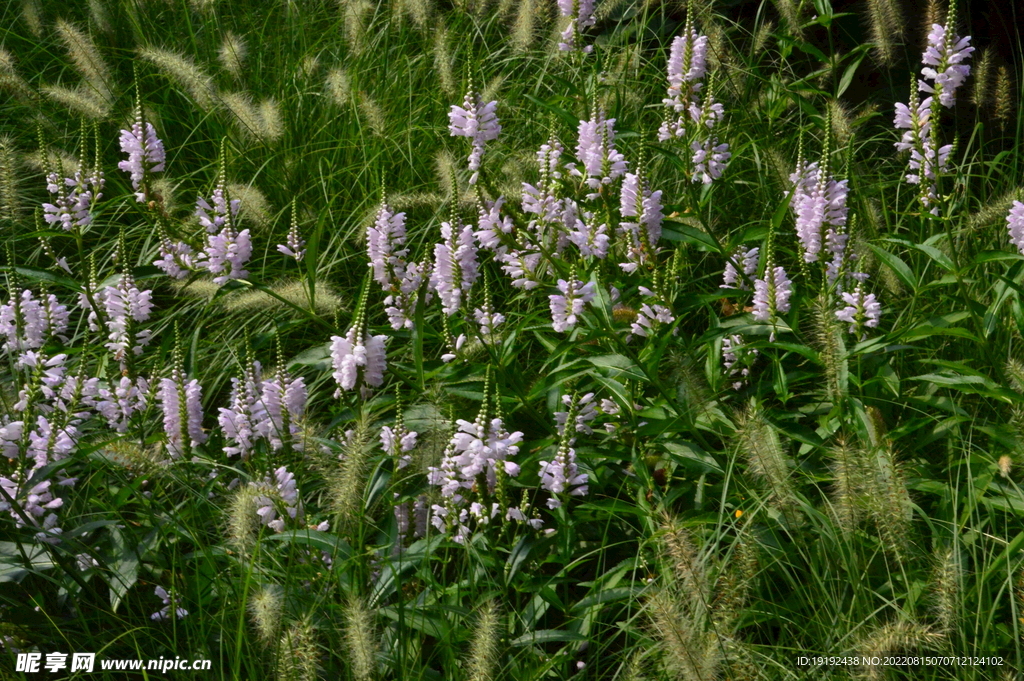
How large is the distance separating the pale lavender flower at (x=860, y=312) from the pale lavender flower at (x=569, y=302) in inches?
30.6

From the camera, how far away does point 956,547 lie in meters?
2.19

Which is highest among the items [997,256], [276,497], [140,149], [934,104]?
[140,149]

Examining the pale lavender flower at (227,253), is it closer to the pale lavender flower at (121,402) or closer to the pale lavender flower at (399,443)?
the pale lavender flower at (121,402)

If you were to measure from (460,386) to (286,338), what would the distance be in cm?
114

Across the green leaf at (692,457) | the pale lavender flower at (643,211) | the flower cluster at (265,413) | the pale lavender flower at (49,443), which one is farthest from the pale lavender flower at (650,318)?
the pale lavender flower at (49,443)

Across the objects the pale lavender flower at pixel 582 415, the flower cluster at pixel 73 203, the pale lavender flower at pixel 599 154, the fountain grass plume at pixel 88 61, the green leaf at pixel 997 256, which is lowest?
the pale lavender flower at pixel 582 415

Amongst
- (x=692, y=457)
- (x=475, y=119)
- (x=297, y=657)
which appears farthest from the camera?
(x=475, y=119)

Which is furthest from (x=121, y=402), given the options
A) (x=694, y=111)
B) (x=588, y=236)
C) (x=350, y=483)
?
(x=694, y=111)

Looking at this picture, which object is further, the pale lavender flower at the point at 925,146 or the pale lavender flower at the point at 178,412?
the pale lavender flower at the point at 925,146

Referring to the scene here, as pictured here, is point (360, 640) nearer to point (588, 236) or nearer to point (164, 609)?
point (164, 609)

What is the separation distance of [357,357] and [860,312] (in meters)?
1.56

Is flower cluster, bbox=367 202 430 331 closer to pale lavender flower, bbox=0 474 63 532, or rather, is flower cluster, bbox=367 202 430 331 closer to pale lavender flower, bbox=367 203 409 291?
pale lavender flower, bbox=367 203 409 291

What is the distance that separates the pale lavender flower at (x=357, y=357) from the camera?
2629 millimetres

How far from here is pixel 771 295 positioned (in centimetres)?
295
